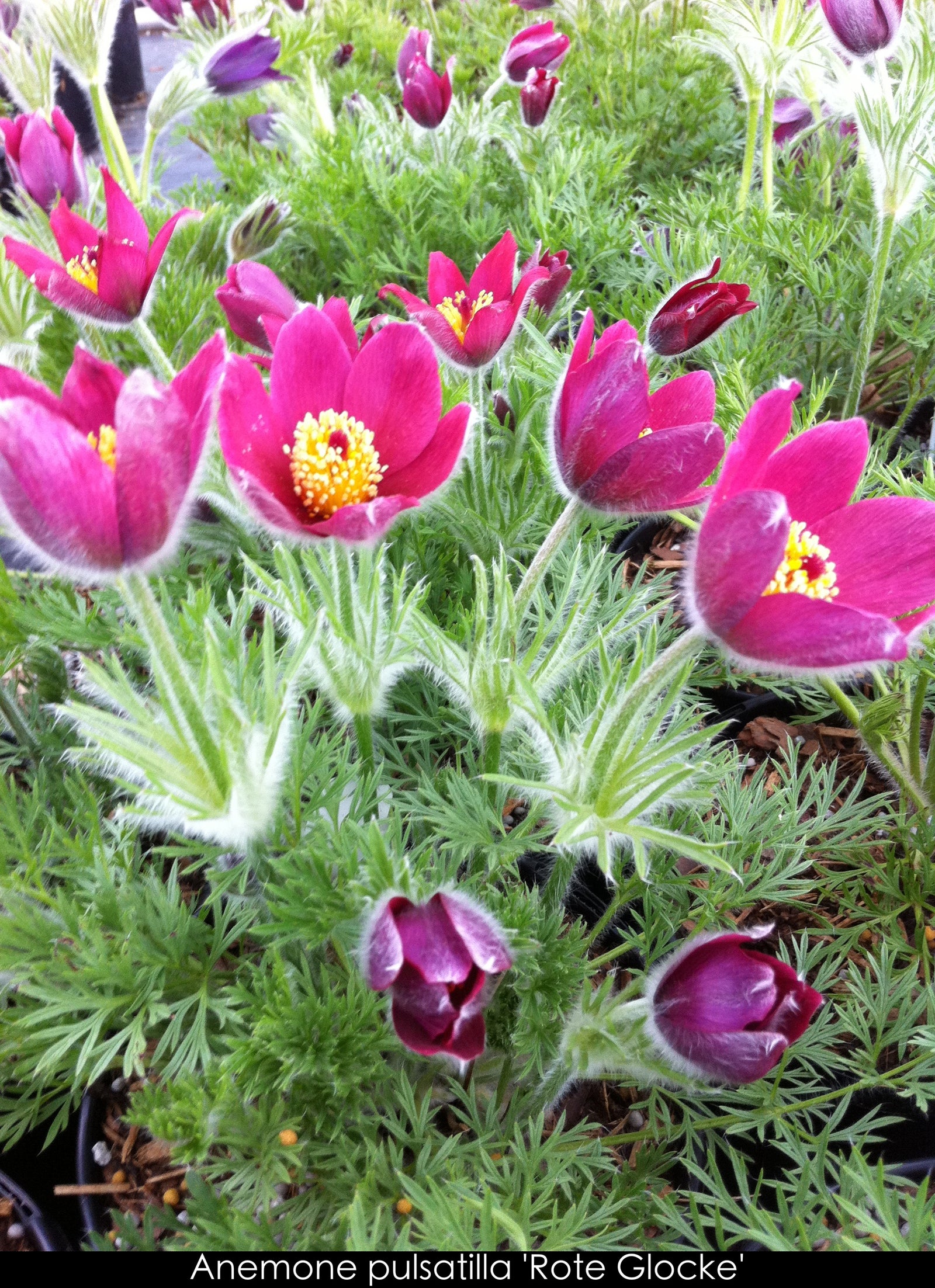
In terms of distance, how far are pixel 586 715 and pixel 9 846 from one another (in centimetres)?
55

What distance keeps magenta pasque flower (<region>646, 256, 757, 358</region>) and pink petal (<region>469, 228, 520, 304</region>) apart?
0.17m

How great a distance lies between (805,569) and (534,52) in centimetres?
137

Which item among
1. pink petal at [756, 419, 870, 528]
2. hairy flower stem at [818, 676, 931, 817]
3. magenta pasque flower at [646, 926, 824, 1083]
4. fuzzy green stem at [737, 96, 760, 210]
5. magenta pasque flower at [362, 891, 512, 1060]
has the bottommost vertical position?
hairy flower stem at [818, 676, 931, 817]

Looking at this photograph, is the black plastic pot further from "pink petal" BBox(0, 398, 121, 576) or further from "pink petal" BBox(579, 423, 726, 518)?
"pink petal" BBox(579, 423, 726, 518)

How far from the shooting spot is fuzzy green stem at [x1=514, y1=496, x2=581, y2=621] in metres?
0.70

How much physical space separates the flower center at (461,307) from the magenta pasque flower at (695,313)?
6.9 inches

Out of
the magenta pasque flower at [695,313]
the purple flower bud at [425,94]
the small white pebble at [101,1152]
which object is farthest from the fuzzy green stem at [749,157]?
the small white pebble at [101,1152]

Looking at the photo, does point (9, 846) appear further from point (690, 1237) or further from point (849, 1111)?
point (849, 1111)

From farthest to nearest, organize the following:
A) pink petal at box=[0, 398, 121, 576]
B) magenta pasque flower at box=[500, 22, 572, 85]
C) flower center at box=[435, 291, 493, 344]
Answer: magenta pasque flower at box=[500, 22, 572, 85] < flower center at box=[435, 291, 493, 344] < pink petal at box=[0, 398, 121, 576]

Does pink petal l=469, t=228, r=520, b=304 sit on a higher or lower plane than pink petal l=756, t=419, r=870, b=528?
higher

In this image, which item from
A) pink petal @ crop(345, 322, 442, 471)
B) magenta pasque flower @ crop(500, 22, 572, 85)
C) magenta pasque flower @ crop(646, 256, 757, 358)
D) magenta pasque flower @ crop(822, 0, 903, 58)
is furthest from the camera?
magenta pasque flower @ crop(500, 22, 572, 85)

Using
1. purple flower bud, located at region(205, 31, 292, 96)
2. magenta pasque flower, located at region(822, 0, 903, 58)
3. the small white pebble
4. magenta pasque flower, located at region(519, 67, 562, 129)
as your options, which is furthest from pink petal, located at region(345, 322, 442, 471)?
purple flower bud, located at region(205, 31, 292, 96)

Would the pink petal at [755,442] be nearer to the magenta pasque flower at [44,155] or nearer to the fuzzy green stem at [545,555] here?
the fuzzy green stem at [545,555]

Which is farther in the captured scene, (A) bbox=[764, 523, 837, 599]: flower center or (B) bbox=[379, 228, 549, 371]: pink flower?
(B) bbox=[379, 228, 549, 371]: pink flower
